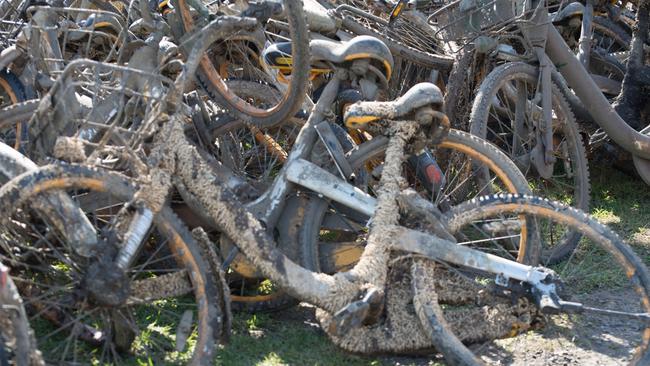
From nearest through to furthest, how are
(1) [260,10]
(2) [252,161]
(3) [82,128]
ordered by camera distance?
(3) [82,128] → (1) [260,10] → (2) [252,161]

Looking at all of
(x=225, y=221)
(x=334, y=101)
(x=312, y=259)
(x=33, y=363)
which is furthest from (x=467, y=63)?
(x=33, y=363)

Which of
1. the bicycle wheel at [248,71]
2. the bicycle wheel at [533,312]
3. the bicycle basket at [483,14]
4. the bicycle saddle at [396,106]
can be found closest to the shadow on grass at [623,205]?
the bicycle wheel at [533,312]

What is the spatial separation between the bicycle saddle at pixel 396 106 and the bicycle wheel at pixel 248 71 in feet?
1.45

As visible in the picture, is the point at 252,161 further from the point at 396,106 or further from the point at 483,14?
the point at 483,14

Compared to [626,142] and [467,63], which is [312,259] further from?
[626,142]

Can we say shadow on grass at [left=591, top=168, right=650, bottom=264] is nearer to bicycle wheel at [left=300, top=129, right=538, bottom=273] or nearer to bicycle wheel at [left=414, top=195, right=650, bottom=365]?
bicycle wheel at [left=414, top=195, right=650, bottom=365]

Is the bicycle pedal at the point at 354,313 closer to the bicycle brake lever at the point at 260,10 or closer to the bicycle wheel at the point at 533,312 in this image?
the bicycle wheel at the point at 533,312

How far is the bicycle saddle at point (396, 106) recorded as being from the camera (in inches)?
161

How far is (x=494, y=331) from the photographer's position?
404 centimetres

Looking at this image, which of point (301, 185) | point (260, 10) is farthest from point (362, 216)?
point (260, 10)

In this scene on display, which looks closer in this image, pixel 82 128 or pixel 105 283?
pixel 105 283

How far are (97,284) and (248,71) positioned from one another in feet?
7.49

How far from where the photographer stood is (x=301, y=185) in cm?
437

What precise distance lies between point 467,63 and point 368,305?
2.33m
